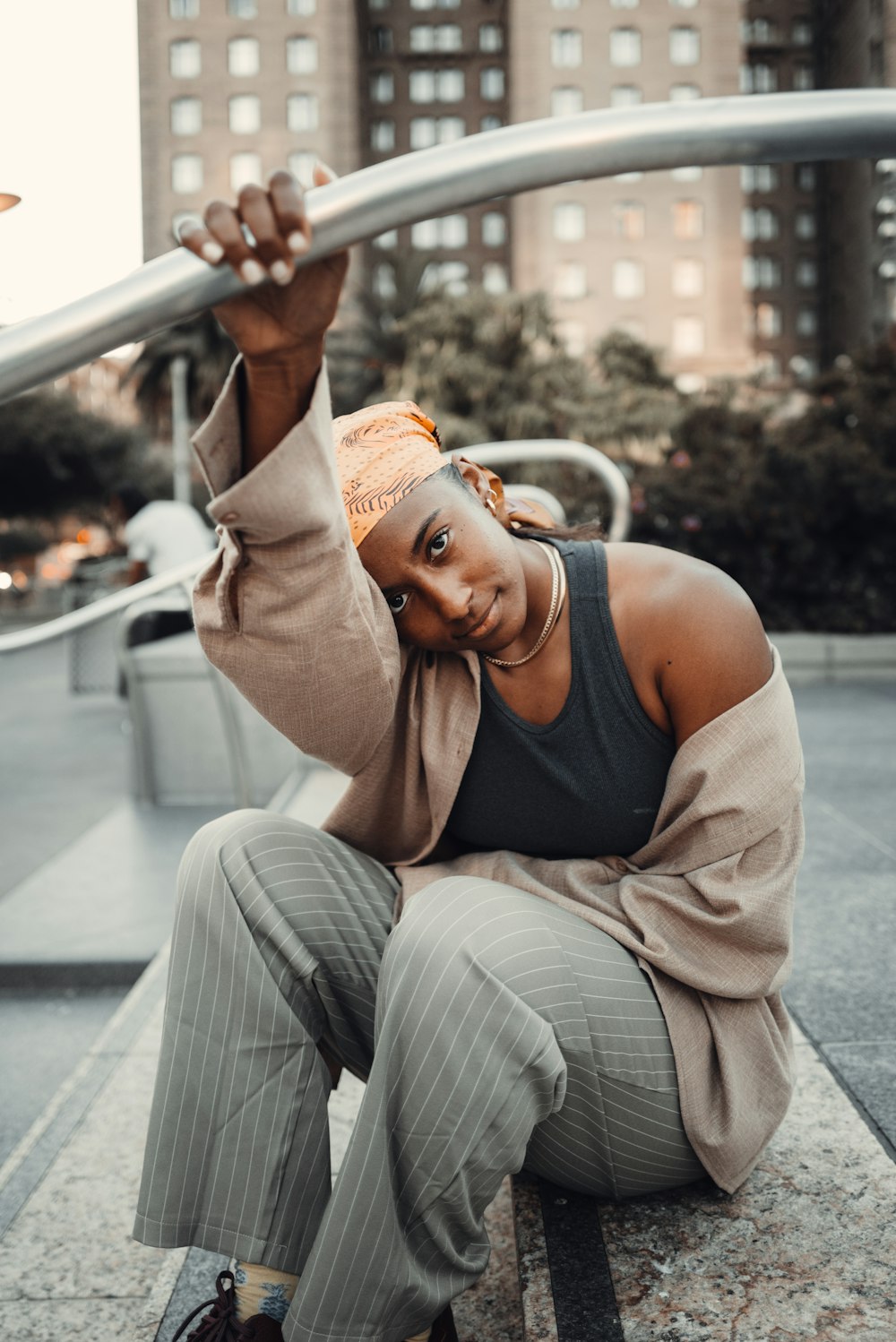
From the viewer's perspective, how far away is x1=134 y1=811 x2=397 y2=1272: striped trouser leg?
4.84 ft

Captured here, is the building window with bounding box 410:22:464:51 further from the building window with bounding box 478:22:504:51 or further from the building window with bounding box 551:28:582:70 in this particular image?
the building window with bounding box 551:28:582:70

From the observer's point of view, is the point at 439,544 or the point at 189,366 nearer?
the point at 439,544

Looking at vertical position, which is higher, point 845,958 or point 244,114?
point 244,114

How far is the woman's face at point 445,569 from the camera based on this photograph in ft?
4.96

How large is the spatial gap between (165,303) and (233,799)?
4.48 meters

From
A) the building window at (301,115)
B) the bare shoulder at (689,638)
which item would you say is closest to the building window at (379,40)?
the building window at (301,115)

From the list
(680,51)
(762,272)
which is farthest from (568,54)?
(762,272)

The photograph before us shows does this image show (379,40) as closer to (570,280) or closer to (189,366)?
(570,280)

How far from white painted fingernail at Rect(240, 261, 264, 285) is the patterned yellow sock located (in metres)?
1.16

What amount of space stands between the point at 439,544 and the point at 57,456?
29.3 m

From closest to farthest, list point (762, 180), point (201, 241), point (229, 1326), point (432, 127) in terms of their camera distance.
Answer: point (201, 241) → point (229, 1326) → point (432, 127) → point (762, 180)

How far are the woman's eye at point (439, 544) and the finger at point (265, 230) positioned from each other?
51 centimetres

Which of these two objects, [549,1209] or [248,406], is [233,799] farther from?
[248,406]

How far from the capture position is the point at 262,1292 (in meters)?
1.47
